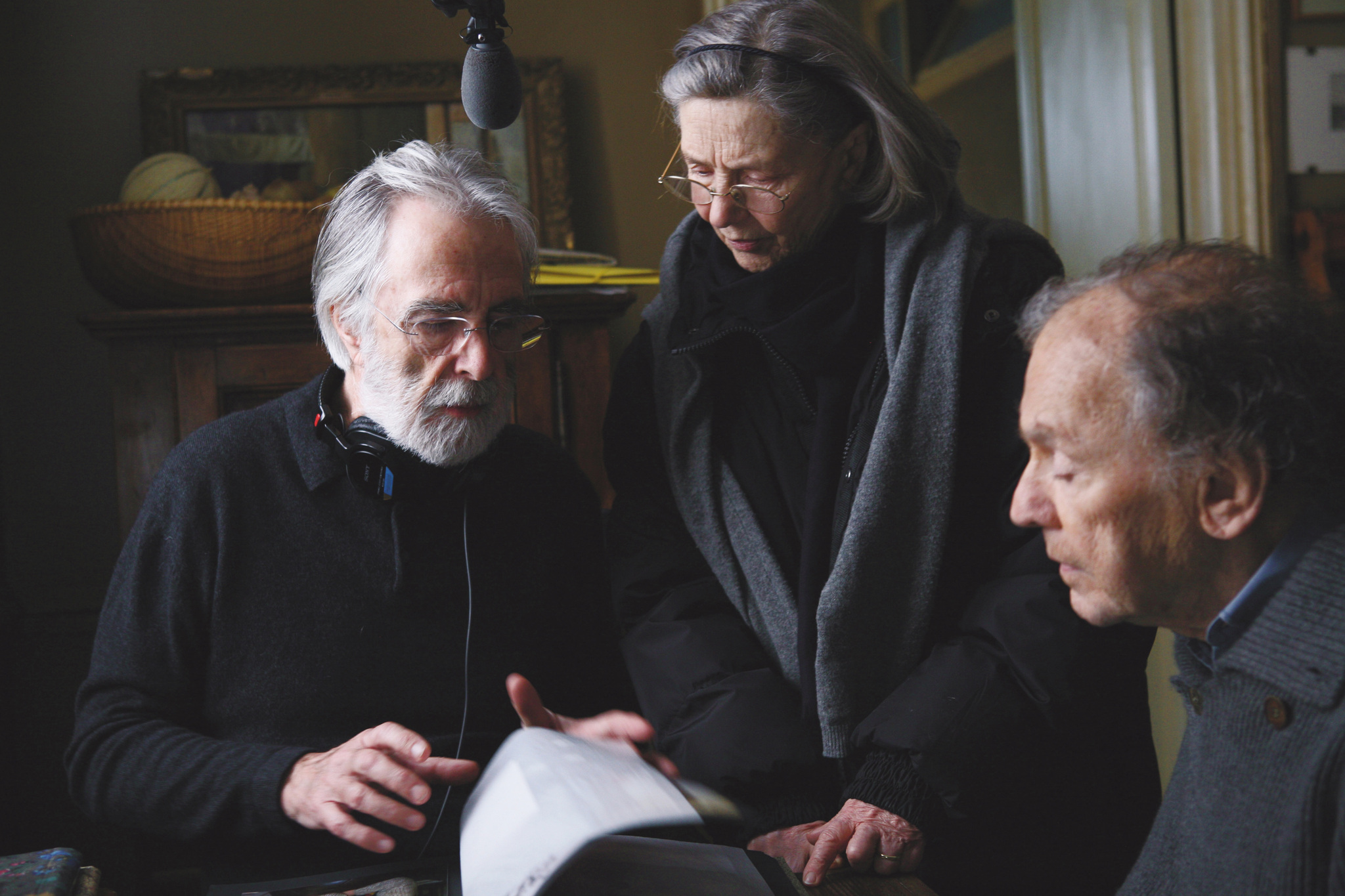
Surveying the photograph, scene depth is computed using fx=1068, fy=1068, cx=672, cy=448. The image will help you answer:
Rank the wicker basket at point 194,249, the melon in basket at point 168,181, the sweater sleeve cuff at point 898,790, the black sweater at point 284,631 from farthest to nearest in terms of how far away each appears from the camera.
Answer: the melon in basket at point 168,181 < the wicker basket at point 194,249 < the black sweater at point 284,631 < the sweater sleeve cuff at point 898,790

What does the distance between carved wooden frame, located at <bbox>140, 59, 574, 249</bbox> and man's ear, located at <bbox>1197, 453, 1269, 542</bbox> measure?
1.95m

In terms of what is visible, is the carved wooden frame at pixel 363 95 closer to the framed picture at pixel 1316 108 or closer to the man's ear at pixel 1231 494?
the framed picture at pixel 1316 108

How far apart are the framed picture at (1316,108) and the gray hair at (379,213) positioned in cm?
179

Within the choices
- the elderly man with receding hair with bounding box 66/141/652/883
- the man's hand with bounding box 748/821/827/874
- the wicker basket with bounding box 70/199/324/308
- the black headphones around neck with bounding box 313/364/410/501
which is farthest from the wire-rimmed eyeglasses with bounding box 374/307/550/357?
the man's hand with bounding box 748/821/827/874

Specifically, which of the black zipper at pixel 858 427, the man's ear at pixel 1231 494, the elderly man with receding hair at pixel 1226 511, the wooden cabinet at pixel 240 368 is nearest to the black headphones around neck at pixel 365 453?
the wooden cabinet at pixel 240 368

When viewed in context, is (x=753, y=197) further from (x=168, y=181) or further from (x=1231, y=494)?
(x=168, y=181)

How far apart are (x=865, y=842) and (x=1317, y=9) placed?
2.16 m

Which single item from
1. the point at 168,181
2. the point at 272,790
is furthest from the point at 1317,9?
the point at 272,790

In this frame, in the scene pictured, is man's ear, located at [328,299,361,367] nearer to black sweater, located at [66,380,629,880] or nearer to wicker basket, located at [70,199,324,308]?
black sweater, located at [66,380,629,880]

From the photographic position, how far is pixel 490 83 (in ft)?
3.65

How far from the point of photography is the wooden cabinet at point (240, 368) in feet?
6.39

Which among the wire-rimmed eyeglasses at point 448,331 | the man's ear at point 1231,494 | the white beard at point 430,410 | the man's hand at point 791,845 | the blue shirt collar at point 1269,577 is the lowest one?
the man's hand at point 791,845

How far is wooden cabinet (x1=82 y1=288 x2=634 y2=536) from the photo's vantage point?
1.95 meters

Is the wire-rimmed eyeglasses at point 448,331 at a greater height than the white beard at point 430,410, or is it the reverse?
the wire-rimmed eyeglasses at point 448,331
